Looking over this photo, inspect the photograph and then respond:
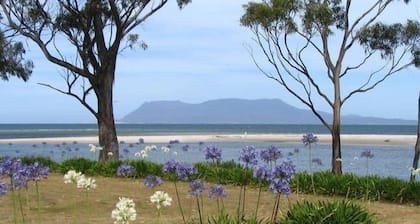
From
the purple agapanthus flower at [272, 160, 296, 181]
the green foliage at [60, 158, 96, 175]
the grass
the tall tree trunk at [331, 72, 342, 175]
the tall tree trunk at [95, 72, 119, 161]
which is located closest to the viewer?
the purple agapanthus flower at [272, 160, 296, 181]

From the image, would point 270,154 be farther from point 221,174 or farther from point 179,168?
point 221,174

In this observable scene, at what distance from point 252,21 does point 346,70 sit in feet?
9.50

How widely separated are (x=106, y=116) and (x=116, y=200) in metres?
7.95

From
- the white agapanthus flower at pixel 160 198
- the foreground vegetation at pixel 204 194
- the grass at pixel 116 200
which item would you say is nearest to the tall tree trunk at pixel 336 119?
the foreground vegetation at pixel 204 194

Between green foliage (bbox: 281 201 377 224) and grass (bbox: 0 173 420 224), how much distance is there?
2.24ft

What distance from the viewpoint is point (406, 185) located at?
433 inches

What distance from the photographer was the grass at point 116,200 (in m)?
8.59

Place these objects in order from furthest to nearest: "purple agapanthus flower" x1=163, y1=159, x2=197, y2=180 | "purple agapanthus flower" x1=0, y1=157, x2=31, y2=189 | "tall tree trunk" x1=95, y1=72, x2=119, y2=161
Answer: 1. "tall tree trunk" x1=95, y1=72, x2=119, y2=161
2. "purple agapanthus flower" x1=163, y1=159, x2=197, y2=180
3. "purple agapanthus flower" x1=0, y1=157, x2=31, y2=189

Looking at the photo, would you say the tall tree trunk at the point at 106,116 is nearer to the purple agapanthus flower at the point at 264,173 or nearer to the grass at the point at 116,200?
the grass at the point at 116,200

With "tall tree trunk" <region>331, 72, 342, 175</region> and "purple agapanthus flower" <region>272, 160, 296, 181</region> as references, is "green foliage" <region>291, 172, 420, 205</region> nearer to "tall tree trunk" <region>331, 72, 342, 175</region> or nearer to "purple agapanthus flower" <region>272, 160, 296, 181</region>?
"tall tree trunk" <region>331, 72, 342, 175</region>

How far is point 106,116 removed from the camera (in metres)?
18.4

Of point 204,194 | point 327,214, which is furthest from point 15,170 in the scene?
point 204,194

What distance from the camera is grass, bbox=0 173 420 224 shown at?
859cm

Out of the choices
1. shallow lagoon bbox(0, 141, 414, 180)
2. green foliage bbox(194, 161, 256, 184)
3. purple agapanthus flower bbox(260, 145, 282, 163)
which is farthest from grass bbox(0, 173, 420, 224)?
purple agapanthus flower bbox(260, 145, 282, 163)
